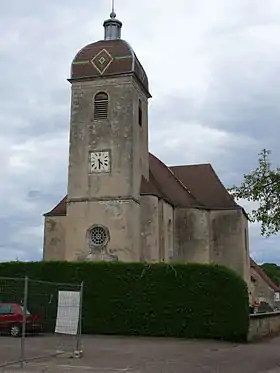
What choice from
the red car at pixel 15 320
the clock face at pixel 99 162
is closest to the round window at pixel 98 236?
the clock face at pixel 99 162

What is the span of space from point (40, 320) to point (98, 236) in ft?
64.7

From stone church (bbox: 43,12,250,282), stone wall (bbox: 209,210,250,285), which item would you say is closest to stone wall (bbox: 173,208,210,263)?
stone church (bbox: 43,12,250,282)

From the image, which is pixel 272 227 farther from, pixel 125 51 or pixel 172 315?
pixel 125 51

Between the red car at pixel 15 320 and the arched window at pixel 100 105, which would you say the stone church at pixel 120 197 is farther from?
the red car at pixel 15 320

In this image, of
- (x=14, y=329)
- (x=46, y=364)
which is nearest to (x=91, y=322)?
(x=14, y=329)

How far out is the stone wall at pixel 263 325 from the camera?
2419 cm

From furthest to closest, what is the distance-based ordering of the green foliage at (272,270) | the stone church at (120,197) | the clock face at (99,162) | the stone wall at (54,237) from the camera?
the green foliage at (272,270) → the stone wall at (54,237) → the clock face at (99,162) → the stone church at (120,197)

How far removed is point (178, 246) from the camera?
39125 mm

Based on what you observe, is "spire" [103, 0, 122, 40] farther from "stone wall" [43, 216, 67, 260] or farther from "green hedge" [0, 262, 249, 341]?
"green hedge" [0, 262, 249, 341]

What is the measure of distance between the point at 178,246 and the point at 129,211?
6.51 m

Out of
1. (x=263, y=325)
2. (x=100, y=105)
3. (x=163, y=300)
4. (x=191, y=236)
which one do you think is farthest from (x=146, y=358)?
(x=191, y=236)

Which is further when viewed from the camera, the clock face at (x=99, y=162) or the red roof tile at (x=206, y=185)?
the red roof tile at (x=206, y=185)

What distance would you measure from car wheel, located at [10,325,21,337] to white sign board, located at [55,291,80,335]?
3.14ft

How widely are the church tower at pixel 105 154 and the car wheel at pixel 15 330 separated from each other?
18.3 metres
